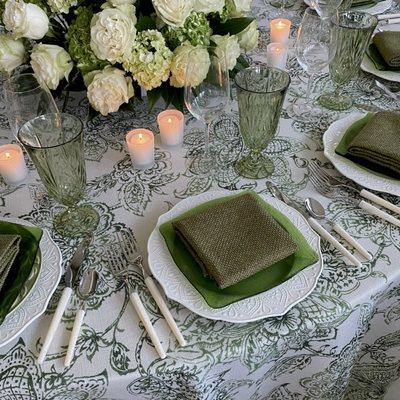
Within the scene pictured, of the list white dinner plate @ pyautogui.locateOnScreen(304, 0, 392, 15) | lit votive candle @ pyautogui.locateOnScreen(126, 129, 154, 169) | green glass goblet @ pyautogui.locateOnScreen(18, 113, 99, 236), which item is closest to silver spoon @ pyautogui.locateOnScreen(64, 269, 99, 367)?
green glass goblet @ pyautogui.locateOnScreen(18, 113, 99, 236)

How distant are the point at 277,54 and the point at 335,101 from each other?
0.21 meters

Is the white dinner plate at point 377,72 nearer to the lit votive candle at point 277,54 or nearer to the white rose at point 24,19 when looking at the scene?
the lit votive candle at point 277,54

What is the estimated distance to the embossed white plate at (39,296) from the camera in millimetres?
640

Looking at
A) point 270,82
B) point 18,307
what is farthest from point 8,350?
point 270,82

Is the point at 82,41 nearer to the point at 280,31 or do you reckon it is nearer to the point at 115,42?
the point at 115,42

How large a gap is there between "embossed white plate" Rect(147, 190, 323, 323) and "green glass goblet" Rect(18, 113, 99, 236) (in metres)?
0.17

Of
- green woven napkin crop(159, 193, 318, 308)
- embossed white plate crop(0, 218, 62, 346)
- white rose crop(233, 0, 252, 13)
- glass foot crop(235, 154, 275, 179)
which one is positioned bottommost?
embossed white plate crop(0, 218, 62, 346)

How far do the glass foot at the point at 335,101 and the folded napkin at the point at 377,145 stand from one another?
0.15 m

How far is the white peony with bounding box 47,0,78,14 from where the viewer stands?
907mm

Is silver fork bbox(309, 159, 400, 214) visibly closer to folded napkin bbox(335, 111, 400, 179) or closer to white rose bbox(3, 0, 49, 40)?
folded napkin bbox(335, 111, 400, 179)

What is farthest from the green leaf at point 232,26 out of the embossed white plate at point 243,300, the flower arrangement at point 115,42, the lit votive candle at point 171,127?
the embossed white plate at point 243,300

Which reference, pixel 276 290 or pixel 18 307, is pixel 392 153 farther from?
pixel 18 307

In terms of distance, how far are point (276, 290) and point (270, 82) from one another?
0.44 m

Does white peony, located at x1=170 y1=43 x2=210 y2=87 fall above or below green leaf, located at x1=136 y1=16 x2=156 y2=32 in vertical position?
below
